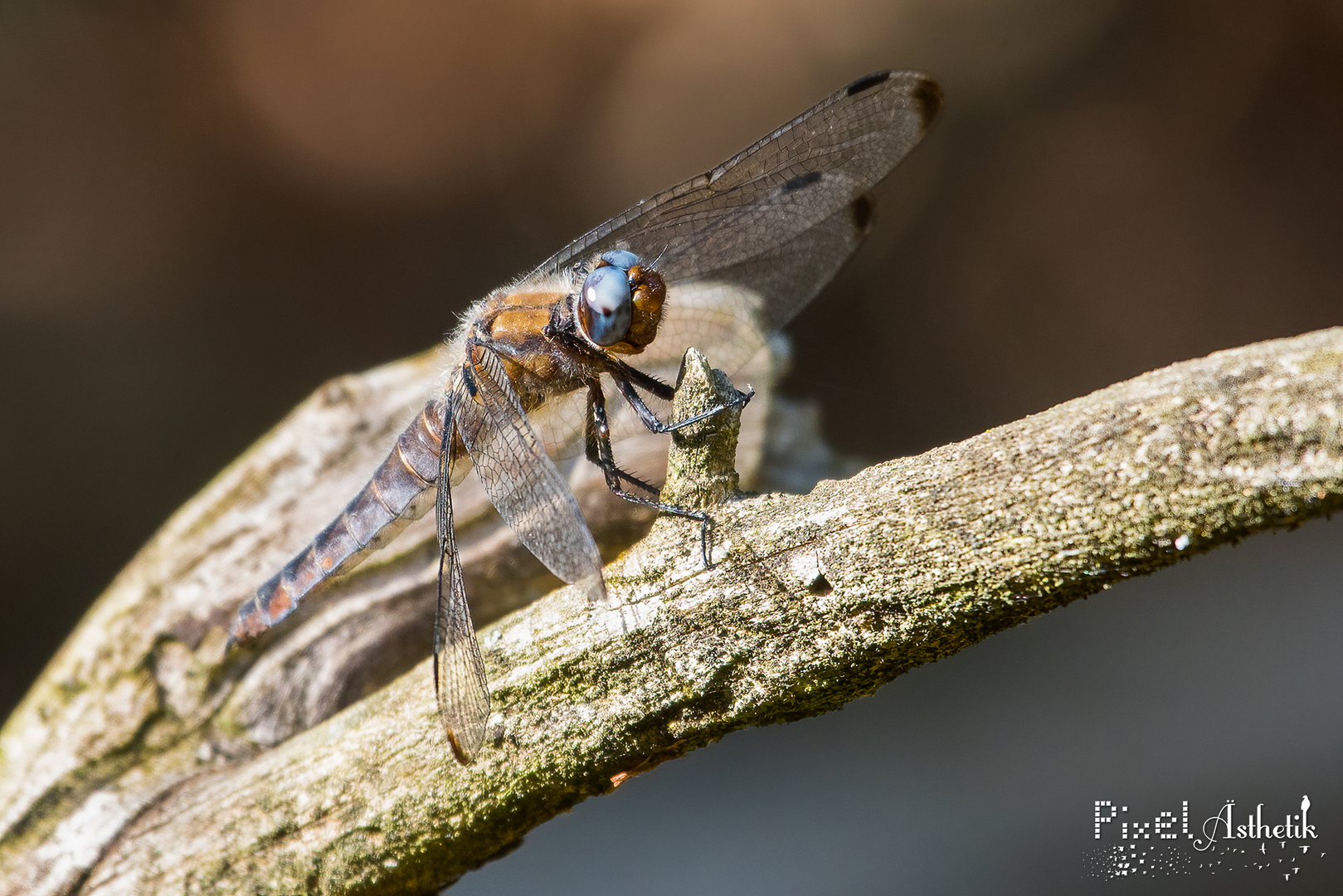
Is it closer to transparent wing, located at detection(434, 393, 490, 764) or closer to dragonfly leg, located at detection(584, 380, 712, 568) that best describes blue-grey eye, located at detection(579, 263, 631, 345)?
dragonfly leg, located at detection(584, 380, 712, 568)

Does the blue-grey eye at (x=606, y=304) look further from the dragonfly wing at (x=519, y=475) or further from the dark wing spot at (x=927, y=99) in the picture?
the dark wing spot at (x=927, y=99)

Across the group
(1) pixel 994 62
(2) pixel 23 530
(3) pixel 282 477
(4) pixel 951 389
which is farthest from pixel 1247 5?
(2) pixel 23 530

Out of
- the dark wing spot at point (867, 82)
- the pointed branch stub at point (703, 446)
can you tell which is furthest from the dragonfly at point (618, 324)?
the pointed branch stub at point (703, 446)

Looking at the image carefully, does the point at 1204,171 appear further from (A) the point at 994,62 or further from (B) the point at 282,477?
(B) the point at 282,477

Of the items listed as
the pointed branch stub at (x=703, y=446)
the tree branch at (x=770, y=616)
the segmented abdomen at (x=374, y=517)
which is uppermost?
the segmented abdomen at (x=374, y=517)

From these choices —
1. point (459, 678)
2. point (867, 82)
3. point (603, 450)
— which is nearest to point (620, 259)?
point (603, 450)

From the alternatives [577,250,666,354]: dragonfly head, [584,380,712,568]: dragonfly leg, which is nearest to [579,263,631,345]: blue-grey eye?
[577,250,666,354]: dragonfly head
